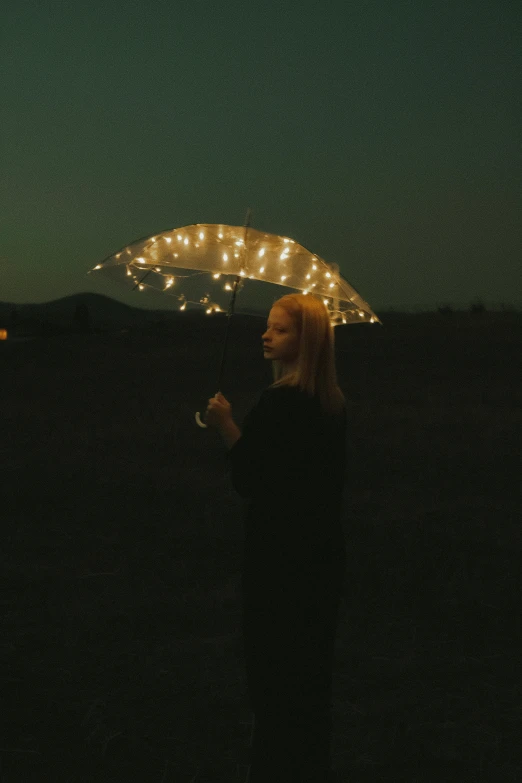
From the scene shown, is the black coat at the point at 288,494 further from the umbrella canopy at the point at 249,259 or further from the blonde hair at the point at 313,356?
the umbrella canopy at the point at 249,259

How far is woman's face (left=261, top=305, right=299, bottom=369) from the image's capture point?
385cm

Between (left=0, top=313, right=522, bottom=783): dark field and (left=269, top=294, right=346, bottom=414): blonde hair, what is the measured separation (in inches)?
73.8

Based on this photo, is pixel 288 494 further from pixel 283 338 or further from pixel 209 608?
pixel 209 608

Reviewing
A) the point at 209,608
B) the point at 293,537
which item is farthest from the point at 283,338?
the point at 209,608

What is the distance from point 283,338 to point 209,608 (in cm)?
409

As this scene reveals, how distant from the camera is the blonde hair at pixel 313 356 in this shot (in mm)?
3787

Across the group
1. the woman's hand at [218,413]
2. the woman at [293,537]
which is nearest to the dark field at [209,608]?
the woman at [293,537]

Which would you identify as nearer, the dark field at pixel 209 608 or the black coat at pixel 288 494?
the black coat at pixel 288 494

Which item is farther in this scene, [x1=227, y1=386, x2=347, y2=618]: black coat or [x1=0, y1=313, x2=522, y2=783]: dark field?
[x1=0, y1=313, x2=522, y2=783]: dark field

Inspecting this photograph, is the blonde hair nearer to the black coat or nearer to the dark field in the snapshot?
the black coat

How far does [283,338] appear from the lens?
386cm

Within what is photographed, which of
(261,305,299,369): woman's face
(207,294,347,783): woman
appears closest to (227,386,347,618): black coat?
(207,294,347,783): woman

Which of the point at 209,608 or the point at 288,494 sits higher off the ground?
the point at 288,494

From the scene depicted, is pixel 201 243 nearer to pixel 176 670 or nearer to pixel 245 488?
pixel 245 488
